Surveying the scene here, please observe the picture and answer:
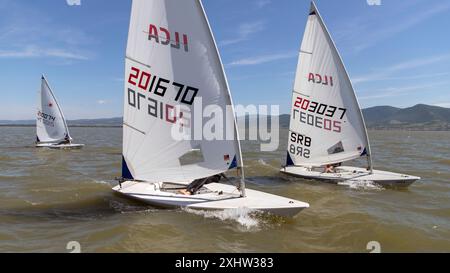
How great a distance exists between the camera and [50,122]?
3272 centimetres

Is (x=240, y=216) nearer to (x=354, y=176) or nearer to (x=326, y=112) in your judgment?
(x=354, y=176)

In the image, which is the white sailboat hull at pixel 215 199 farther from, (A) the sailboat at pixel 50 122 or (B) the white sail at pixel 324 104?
(A) the sailboat at pixel 50 122

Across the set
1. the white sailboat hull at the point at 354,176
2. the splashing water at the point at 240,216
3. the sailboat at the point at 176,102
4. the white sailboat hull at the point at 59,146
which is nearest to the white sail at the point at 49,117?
the white sailboat hull at the point at 59,146

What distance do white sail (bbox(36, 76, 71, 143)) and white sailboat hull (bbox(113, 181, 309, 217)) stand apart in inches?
960

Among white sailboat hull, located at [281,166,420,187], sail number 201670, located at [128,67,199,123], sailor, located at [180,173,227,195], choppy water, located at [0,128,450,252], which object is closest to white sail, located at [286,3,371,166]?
white sailboat hull, located at [281,166,420,187]

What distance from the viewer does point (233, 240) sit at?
27.4 feet

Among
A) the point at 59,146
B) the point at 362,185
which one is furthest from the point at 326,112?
the point at 59,146

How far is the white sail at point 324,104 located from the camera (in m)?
15.9

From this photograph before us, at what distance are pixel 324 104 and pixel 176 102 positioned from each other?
28.0 ft

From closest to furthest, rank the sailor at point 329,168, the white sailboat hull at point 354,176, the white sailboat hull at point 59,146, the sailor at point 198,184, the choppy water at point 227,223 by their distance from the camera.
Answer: the choppy water at point 227,223, the sailor at point 198,184, the white sailboat hull at point 354,176, the sailor at point 329,168, the white sailboat hull at point 59,146

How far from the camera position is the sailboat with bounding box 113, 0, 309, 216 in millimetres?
9844

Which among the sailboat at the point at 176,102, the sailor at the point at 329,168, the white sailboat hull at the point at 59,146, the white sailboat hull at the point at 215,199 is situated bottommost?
the white sailboat hull at the point at 215,199
